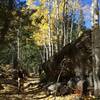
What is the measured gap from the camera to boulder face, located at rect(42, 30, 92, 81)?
48.9ft

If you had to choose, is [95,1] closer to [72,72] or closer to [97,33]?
[97,33]

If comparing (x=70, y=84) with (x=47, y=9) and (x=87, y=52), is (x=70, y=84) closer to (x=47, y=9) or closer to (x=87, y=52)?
(x=87, y=52)

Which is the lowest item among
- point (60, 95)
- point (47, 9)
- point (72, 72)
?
point (60, 95)

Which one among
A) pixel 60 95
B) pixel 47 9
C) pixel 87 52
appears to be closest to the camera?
pixel 60 95

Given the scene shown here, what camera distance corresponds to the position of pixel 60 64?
669 inches

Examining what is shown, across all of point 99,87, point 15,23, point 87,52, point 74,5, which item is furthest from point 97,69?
point 74,5

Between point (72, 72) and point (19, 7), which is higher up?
point (19, 7)

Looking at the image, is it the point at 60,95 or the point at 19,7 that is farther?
the point at 19,7

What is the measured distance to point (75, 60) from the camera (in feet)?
50.6

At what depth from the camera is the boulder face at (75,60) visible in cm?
1490

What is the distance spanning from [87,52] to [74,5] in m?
20.8

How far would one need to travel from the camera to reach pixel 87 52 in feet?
50.0

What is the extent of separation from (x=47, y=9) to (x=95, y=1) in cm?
2231

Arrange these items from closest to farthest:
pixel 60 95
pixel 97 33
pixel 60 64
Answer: pixel 97 33 < pixel 60 95 < pixel 60 64
